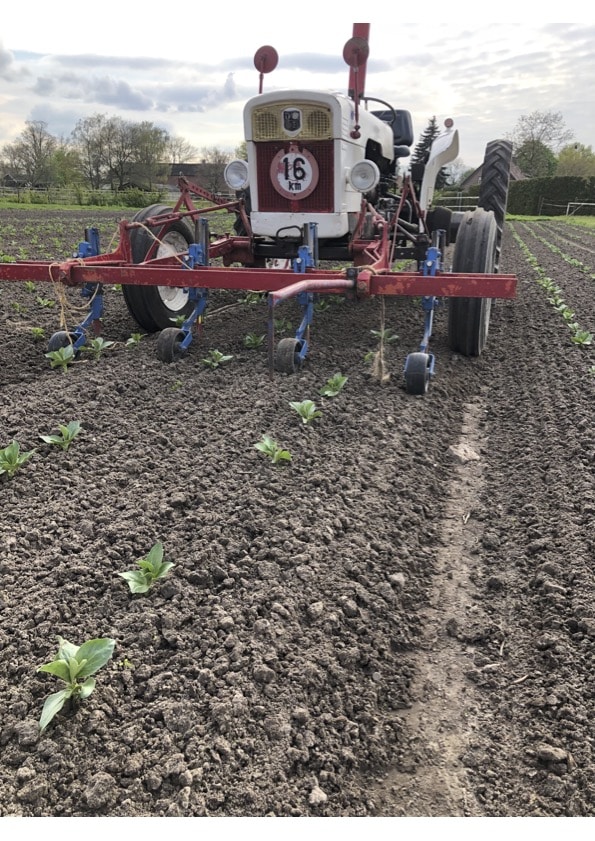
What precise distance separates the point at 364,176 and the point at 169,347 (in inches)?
93.1

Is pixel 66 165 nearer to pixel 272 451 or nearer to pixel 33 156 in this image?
pixel 33 156

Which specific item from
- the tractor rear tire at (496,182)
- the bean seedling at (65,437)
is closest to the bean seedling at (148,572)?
the bean seedling at (65,437)

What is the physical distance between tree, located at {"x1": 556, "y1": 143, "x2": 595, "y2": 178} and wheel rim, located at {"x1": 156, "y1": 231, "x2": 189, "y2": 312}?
5663 centimetres

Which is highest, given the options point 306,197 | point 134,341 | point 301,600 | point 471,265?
point 306,197

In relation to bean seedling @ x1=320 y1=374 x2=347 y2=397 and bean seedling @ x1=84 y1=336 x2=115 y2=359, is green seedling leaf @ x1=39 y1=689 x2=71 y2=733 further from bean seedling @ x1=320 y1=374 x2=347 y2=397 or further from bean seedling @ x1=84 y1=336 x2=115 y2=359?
bean seedling @ x1=84 y1=336 x2=115 y2=359

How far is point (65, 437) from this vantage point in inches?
146

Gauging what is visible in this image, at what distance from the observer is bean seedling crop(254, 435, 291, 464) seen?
3.50 m

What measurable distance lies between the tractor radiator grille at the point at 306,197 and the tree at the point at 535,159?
57501mm

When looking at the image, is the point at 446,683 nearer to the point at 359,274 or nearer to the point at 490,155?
the point at 359,274

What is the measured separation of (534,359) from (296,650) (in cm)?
442

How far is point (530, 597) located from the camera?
107 inches

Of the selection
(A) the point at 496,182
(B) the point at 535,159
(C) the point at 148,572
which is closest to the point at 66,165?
(B) the point at 535,159

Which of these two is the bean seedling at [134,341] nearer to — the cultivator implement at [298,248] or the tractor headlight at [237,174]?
the cultivator implement at [298,248]

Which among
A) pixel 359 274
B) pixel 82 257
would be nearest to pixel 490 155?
pixel 359 274
